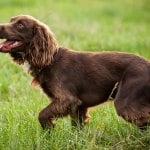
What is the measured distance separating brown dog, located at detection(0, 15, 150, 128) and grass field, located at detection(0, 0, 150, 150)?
0.30 meters

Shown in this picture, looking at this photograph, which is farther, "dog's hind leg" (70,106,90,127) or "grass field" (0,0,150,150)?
"dog's hind leg" (70,106,90,127)

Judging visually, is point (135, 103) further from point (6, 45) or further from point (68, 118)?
point (6, 45)

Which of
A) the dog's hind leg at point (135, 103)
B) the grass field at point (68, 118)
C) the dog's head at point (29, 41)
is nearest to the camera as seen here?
the grass field at point (68, 118)

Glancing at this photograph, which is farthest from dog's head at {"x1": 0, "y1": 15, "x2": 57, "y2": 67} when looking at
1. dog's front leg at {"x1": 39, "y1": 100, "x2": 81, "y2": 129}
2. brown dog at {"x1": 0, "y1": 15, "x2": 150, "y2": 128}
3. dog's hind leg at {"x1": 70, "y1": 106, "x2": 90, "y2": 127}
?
dog's hind leg at {"x1": 70, "y1": 106, "x2": 90, "y2": 127}

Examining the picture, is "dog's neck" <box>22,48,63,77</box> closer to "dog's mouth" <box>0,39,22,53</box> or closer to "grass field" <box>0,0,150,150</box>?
"dog's mouth" <box>0,39,22,53</box>

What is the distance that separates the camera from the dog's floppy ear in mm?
7262

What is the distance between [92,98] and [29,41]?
98cm

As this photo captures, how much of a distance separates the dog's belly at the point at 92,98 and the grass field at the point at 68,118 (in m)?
0.27

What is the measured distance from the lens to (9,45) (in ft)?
23.8

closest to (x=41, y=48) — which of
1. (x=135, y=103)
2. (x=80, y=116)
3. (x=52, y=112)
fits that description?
(x=52, y=112)

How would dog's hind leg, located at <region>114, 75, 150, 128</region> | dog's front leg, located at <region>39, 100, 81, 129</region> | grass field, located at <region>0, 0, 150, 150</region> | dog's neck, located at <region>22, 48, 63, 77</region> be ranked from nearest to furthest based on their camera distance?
grass field, located at <region>0, 0, 150, 150</region> < dog's hind leg, located at <region>114, 75, 150, 128</region> < dog's front leg, located at <region>39, 100, 81, 129</region> < dog's neck, located at <region>22, 48, 63, 77</region>

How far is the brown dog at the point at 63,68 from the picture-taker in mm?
7121

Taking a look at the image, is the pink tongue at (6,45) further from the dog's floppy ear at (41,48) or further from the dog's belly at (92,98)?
the dog's belly at (92,98)

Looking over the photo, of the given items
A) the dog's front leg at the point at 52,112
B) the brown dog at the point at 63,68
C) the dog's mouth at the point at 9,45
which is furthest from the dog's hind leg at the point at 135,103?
the dog's mouth at the point at 9,45
